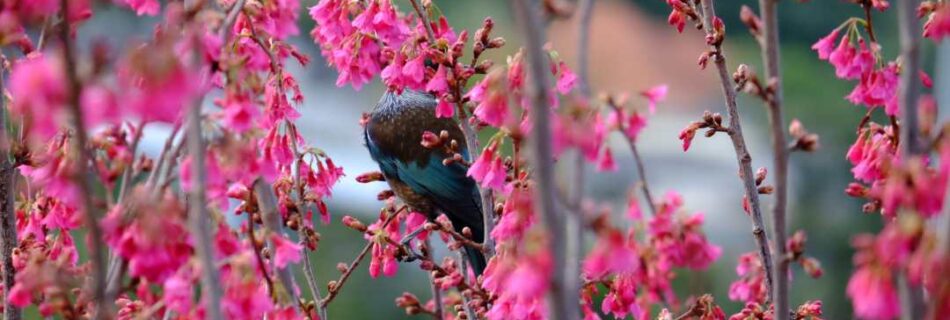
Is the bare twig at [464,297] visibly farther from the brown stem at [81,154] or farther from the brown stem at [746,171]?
the brown stem at [81,154]

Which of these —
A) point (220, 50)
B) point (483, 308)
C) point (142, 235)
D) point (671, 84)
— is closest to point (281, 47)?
point (483, 308)

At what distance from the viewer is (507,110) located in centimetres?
122

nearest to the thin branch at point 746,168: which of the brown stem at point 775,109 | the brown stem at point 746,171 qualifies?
the brown stem at point 746,171

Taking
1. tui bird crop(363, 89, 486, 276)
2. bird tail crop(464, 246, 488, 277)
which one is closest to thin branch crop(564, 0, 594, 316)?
bird tail crop(464, 246, 488, 277)

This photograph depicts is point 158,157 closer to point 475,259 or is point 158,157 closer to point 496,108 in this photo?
point 496,108

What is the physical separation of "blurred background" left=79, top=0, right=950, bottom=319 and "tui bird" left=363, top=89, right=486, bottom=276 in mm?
3809

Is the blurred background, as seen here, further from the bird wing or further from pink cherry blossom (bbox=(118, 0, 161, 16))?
pink cherry blossom (bbox=(118, 0, 161, 16))

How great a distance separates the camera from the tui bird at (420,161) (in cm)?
212

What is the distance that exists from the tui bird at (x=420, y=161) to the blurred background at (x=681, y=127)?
3.81 m

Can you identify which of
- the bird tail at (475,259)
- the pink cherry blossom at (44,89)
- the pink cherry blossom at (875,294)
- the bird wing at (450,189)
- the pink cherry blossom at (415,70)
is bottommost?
the pink cherry blossom at (875,294)

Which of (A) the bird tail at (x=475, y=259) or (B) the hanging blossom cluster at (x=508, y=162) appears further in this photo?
(A) the bird tail at (x=475, y=259)

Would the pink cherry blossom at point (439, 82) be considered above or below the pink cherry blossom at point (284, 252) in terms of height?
above

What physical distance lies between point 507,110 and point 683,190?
311 inches

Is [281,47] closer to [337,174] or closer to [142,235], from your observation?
[337,174]
